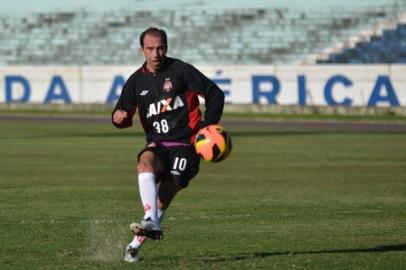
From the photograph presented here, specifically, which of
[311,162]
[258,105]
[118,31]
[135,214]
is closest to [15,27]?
[118,31]

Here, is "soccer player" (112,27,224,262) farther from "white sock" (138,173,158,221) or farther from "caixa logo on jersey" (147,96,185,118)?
"white sock" (138,173,158,221)

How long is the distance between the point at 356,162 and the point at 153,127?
481 inches

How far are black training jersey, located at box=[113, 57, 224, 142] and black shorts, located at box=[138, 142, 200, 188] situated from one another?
3.3 inches

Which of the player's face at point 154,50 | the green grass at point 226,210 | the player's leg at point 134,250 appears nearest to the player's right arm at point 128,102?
the player's face at point 154,50

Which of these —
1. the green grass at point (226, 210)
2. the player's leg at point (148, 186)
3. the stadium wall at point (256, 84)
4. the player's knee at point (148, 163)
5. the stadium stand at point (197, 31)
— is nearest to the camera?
the player's leg at point (148, 186)

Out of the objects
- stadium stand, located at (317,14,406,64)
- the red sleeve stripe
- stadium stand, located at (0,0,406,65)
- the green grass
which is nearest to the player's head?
the red sleeve stripe

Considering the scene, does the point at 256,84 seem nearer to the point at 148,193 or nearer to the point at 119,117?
the point at 119,117

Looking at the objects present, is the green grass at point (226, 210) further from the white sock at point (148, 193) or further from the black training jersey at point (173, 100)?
the black training jersey at point (173, 100)

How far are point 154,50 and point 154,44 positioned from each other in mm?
62

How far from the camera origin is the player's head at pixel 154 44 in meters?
9.62

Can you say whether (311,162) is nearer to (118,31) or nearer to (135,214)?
(135,214)

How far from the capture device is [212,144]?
31.2 feet

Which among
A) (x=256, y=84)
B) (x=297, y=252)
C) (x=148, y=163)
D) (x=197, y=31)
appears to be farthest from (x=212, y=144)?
(x=197, y=31)

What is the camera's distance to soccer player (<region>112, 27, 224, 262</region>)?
9.82 meters
